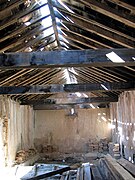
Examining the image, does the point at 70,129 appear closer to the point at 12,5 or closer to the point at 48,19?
the point at 48,19

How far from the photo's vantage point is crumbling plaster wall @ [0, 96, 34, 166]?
42.2 ft

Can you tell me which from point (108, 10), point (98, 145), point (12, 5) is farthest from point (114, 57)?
point (98, 145)

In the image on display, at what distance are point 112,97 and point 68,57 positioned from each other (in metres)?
9.43

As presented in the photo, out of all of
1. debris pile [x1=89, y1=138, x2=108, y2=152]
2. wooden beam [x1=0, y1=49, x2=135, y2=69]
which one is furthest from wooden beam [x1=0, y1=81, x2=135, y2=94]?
debris pile [x1=89, y1=138, x2=108, y2=152]

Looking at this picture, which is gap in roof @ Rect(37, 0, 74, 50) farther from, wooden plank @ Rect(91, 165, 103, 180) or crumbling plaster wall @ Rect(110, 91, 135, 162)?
wooden plank @ Rect(91, 165, 103, 180)

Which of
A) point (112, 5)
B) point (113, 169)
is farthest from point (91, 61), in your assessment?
point (113, 169)

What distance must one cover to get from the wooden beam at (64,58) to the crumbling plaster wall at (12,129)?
654 cm

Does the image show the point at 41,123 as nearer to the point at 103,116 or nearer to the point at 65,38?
the point at 103,116

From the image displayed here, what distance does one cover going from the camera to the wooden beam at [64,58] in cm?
618

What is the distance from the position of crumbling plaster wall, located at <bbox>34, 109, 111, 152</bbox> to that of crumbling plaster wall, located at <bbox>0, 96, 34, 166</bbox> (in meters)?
1.82

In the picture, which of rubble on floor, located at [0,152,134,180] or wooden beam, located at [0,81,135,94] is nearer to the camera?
rubble on floor, located at [0,152,134,180]

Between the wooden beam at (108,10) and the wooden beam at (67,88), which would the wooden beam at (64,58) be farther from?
the wooden beam at (67,88)

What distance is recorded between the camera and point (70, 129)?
1983 cm

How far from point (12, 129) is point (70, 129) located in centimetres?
621
